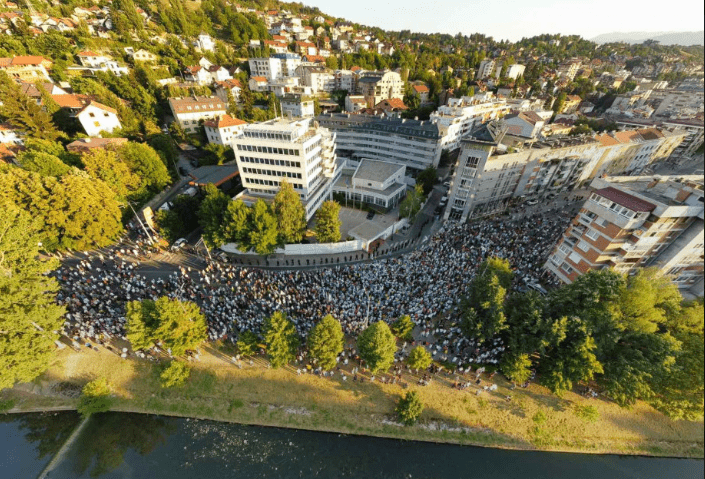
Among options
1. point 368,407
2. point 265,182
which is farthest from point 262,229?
point 368,407

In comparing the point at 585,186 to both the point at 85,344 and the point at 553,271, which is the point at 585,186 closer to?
the point at 553,271

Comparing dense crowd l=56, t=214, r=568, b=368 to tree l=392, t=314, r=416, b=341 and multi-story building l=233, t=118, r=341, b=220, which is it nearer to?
tree l=392, t=314, r=416, b=341

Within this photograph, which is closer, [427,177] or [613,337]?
[613,337]

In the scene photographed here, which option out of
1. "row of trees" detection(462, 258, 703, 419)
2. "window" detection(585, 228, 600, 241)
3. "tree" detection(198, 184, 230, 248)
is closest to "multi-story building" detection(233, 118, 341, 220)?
"tree" detection(198, 184, 230, 248)

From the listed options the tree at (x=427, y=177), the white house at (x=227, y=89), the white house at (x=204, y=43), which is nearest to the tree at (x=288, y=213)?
the tree at (x=427, y=177)

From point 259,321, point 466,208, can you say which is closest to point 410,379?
point 259,321

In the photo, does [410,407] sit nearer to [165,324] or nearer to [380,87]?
[165,324]
